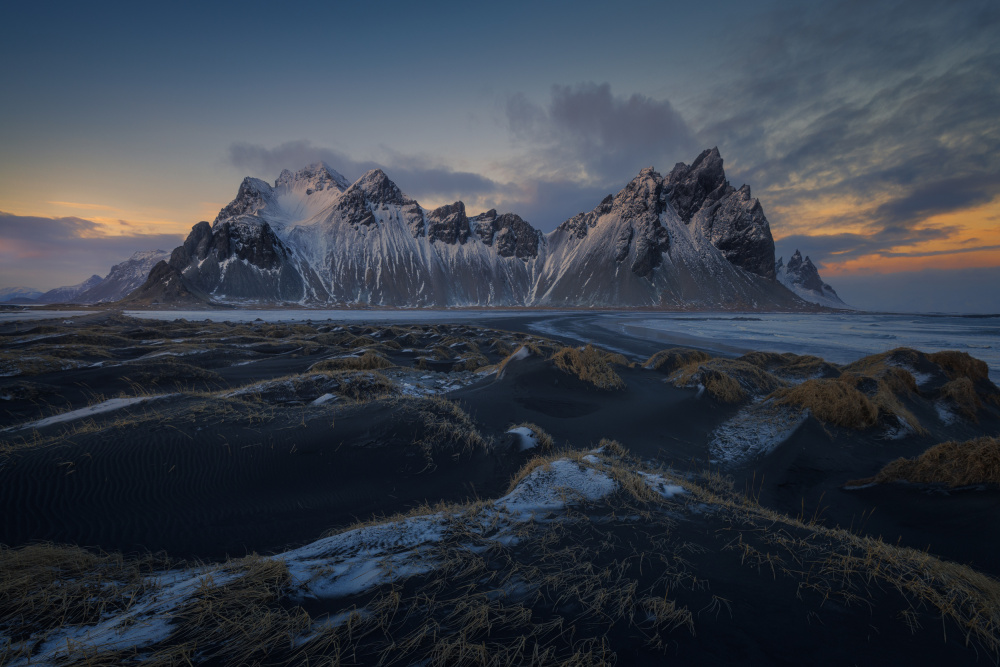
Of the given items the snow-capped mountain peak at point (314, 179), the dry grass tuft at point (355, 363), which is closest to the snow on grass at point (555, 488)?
the dry grass tuft at point (355, 363)

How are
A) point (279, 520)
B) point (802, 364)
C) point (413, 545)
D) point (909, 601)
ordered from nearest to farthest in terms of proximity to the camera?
point (909, 601) → point (413, 545) → point (279, 520) → point (802, 364)

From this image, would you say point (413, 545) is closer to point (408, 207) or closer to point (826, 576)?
point (826, 576)

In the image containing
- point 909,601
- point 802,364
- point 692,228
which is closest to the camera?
point 909,601

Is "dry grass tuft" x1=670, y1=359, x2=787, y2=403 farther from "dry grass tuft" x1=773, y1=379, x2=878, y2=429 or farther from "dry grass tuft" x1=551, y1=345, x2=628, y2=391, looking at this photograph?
"dry grass tuft" x1=551, y1=345, x2=628, y2=391

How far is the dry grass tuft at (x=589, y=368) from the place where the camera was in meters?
12.8

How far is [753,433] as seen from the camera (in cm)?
926

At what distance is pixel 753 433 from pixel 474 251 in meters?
159

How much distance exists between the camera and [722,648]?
253cm

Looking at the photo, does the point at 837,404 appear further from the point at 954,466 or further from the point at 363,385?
the point at 363,385

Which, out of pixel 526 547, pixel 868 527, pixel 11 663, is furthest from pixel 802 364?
pixel 11 663

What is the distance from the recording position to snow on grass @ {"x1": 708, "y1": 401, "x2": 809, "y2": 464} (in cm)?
859

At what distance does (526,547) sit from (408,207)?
566 ft

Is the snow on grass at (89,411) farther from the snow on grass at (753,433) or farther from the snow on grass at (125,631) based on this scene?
the snow on grass at (753,433)

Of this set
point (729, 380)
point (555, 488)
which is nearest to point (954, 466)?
point (729, 380)
